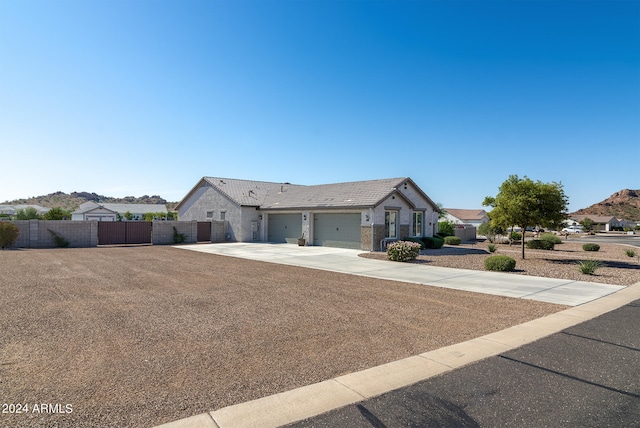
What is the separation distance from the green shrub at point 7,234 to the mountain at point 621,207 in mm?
178673

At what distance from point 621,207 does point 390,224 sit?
196 metres

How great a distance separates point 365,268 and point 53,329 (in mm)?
12496

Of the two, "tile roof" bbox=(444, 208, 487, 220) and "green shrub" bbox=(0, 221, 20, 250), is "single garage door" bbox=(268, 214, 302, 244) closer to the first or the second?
"green shrub" bbox=(0, 221, 20, 250)

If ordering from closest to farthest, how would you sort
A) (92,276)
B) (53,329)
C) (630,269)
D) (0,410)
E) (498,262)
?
(0,410) → (53,329) → (92,276) → (498,262) → (630,269)

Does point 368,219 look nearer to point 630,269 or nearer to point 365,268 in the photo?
point 365,268

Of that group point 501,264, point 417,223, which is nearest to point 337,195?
point 417,223

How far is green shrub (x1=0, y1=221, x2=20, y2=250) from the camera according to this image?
25656mm

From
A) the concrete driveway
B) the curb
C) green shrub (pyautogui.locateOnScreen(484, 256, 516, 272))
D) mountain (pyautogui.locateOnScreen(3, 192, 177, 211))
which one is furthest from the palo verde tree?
mountain (pyautogui.locateOnScreen(3, 192, 177, 211))

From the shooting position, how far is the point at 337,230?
2920 cm

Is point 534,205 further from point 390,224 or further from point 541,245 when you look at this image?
point 541,245

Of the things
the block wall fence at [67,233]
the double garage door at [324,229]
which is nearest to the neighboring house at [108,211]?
the block wall fence at [67,233]

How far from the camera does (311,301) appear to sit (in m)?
10.3

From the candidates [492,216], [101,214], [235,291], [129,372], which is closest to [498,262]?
[492,216]

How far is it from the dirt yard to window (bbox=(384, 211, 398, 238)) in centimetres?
1343
